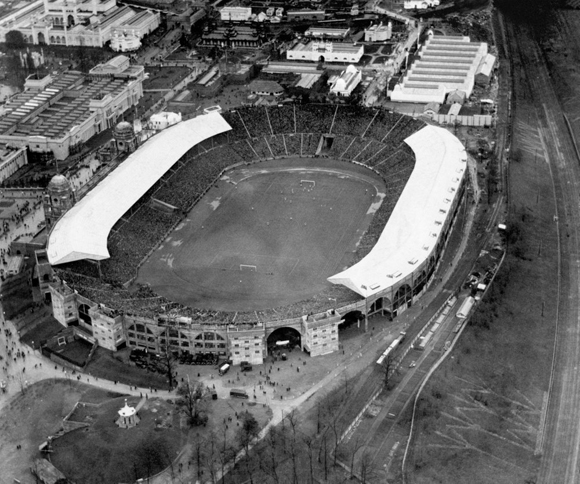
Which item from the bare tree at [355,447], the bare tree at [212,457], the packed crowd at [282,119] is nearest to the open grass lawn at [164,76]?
the packed crowd at [282,119]

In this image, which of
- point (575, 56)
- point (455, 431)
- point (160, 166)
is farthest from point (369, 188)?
point (575, 56)

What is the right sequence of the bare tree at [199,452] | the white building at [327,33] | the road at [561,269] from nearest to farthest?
the bare tree at [199,452] → the road at [561,269] → the white building at [327,33]

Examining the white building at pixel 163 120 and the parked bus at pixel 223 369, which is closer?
the parked bus at pixel 223 369

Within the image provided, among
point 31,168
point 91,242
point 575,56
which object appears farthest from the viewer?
point 575,56

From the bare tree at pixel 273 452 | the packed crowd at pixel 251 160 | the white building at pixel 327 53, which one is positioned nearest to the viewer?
the bare tree at pixel 273 452

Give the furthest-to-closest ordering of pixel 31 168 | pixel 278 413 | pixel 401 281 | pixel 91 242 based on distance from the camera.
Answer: pixel 31 168, pixel 91 242, pixel 401 281, pixel 278 413

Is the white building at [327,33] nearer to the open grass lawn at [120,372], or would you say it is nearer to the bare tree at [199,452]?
the open grass lawn at [120,372]

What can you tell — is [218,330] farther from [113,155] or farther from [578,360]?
[113,155]
